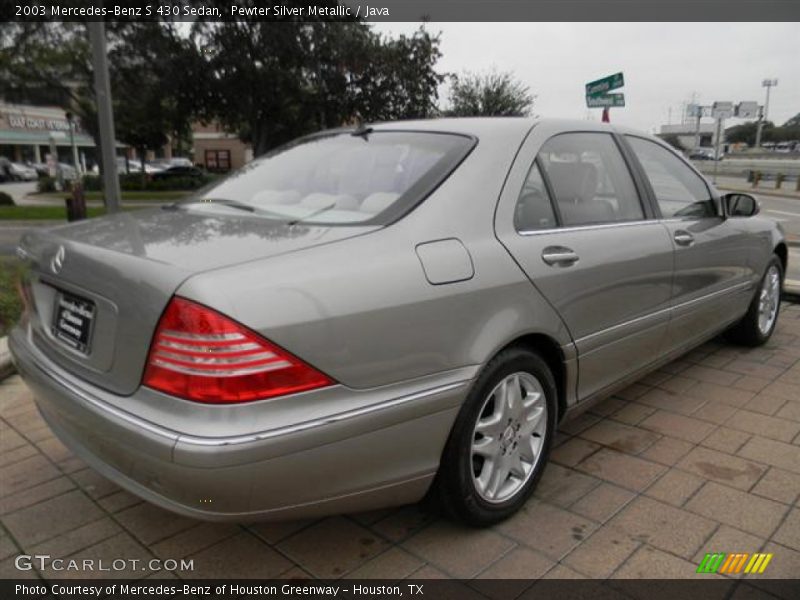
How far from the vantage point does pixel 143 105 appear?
2081 cm

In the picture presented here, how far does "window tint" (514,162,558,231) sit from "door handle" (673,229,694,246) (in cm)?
102

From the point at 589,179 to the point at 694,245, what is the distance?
2.97ft

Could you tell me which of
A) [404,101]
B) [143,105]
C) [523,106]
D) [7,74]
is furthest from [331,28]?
[523,106]

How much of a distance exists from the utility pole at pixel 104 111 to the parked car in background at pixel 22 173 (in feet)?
129

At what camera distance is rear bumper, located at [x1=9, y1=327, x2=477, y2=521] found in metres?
1.73

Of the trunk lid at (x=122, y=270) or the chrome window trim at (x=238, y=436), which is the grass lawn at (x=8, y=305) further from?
the chrome window trim at (x=238, y=436)

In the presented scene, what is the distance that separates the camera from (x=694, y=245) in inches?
138

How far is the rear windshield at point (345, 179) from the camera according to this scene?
7.57ft

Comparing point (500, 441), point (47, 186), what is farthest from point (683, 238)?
point (47, 186)

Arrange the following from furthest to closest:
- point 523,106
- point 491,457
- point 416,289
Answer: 1. point 523,106
2. point 491,457
3. point 416,289

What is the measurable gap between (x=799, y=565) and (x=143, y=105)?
22132mm

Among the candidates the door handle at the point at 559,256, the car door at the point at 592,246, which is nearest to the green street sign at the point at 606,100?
the car door at the point at 592,246

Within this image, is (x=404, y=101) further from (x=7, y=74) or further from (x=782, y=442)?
(x=782, y=442)
